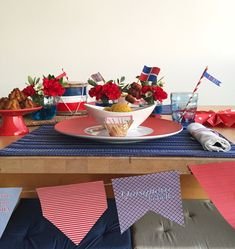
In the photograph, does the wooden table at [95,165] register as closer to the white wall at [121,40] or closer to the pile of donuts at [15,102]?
the pile of donuts at [15,102]

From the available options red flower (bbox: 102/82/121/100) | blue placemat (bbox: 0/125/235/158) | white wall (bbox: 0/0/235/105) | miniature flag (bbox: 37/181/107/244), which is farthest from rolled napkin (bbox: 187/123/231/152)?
white wall (bbox: 0/0/235/105)

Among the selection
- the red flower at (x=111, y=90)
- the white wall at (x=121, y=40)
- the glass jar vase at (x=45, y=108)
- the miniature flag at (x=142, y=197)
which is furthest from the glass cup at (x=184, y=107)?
the white wall at (x=121, y=40)

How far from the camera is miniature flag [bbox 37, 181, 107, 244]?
93 centimetres

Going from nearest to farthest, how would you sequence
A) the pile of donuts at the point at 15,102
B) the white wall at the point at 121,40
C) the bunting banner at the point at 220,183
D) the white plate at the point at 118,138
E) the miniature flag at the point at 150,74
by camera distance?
the bunting banner at the point at 220,183 < the white plate at the point at 118,138 < the pile of donuts at the point at 15,102 < the miniature flag at the point at 150,74 < the white wall at the point at 121,40

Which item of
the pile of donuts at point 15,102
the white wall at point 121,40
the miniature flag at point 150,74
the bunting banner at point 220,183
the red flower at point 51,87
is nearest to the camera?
the bunting banner at point 220,183

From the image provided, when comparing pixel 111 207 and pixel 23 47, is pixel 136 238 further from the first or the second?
pixel 23 47

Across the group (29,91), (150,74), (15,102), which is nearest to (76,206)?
(15,102)

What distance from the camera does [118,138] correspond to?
2.88ft

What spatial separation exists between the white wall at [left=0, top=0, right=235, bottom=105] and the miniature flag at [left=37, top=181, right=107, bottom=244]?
207 cm

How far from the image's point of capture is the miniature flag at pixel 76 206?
925mm

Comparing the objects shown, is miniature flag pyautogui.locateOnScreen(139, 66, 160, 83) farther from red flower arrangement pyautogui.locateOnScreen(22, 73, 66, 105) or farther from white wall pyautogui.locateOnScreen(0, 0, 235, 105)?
white wall pyautogui.locateOnScreen(0, 0, 235, 105)

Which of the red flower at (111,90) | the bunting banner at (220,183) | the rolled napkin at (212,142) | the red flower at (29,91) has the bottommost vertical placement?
the bunting banner at (220,183)

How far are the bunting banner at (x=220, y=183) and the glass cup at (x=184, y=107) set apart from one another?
0.44 meters

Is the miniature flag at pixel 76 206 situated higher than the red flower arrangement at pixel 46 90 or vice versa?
the red flower arrangement at pixel 46 90
